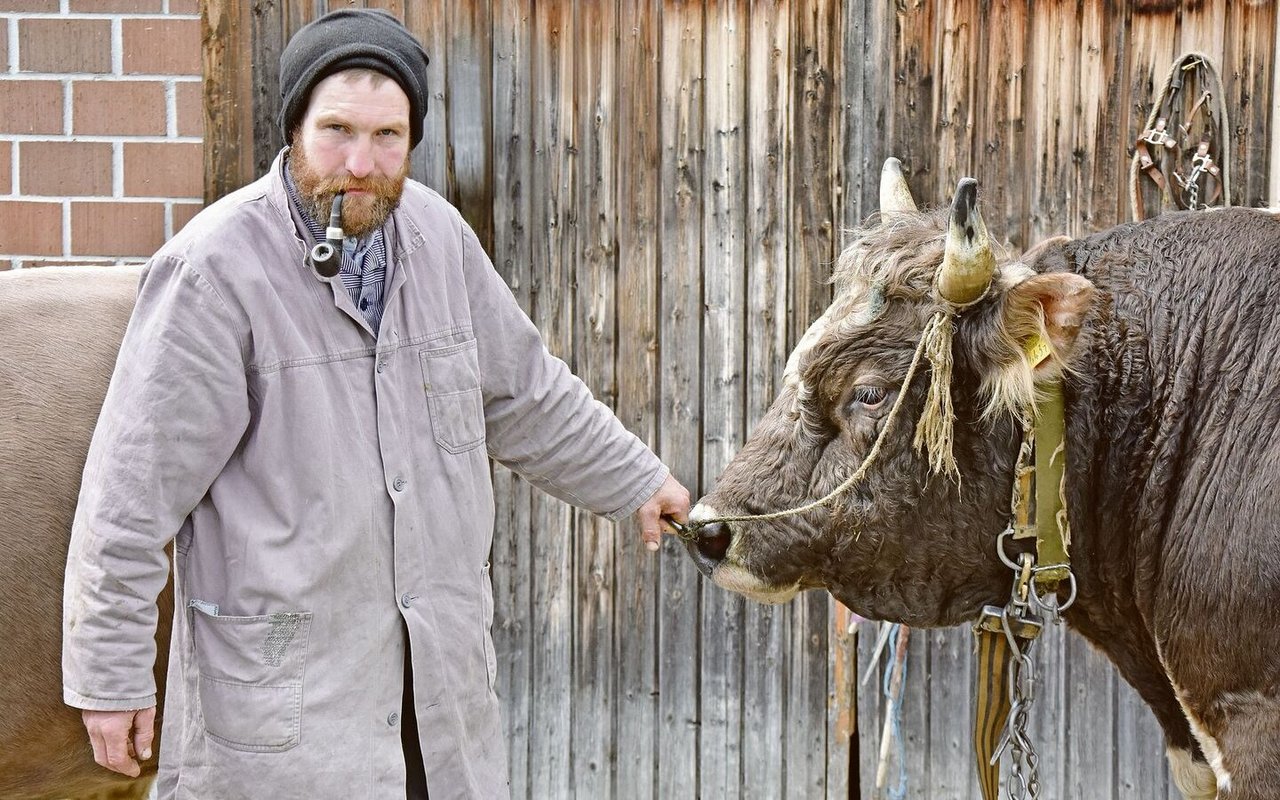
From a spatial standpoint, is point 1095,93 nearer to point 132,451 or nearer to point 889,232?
point 889,232

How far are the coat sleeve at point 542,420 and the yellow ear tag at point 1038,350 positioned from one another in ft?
3.18

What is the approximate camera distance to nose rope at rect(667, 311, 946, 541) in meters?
2.53

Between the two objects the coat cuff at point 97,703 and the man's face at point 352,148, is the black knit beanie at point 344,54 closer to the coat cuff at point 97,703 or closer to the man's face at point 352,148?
the man's face at point 352,148

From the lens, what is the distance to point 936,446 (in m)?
2.53

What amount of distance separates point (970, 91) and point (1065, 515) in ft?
6.56

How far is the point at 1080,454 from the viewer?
2537 mm

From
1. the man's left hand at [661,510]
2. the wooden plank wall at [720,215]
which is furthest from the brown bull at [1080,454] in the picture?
the wooden plank wall at [720,215]

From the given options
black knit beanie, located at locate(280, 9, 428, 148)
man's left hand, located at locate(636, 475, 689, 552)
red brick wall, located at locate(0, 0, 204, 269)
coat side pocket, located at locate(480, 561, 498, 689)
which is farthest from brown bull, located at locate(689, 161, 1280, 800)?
red brick wall, located at locate(0, 0, 204, 269)

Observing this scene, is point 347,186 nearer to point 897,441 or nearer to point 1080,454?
point 897,441

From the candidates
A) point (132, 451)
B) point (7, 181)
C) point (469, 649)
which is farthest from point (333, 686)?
point (7, 181)

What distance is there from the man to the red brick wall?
1.62m

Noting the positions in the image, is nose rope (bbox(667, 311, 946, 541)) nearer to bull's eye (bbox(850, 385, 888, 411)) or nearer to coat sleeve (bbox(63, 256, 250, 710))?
bull's eye (bbox(850, 385, 888, 411))

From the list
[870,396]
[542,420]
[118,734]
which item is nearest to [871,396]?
[870,396]

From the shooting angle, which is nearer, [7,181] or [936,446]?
[936,446]
